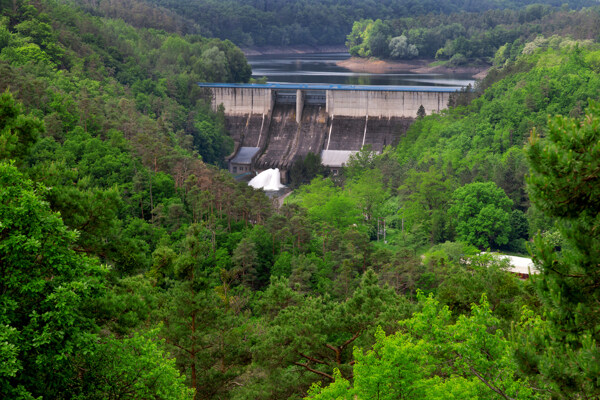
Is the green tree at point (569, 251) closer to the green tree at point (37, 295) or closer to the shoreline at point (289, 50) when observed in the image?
the green tree at point (37, 295)

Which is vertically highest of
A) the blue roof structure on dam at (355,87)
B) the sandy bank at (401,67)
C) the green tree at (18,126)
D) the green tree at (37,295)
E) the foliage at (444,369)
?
the green tree at (18,126)

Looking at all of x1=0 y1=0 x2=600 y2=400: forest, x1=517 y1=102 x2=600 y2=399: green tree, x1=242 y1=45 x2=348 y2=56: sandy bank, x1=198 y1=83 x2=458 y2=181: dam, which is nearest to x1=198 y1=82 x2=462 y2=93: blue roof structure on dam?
x1=198 y1=83 x2=458 y2=181: dam

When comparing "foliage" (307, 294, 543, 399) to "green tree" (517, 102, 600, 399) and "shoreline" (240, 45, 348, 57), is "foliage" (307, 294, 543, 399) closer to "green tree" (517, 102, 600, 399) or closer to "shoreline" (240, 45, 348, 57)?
"green tree" (517, 102, 600, 399)

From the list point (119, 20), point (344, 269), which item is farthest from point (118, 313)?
point (119, 20)

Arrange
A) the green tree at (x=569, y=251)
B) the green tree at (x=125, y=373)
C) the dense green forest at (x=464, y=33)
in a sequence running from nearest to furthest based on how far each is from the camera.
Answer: the green tree at (x=569, y=251) → the green tree at (x=125, y=373) → the dense green forest at (x=464, y=33)

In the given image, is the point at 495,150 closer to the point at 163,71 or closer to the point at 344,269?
the point at 344,269

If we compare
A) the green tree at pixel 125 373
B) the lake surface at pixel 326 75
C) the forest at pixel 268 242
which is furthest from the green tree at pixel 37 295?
the lake surface at pixel 326 75
